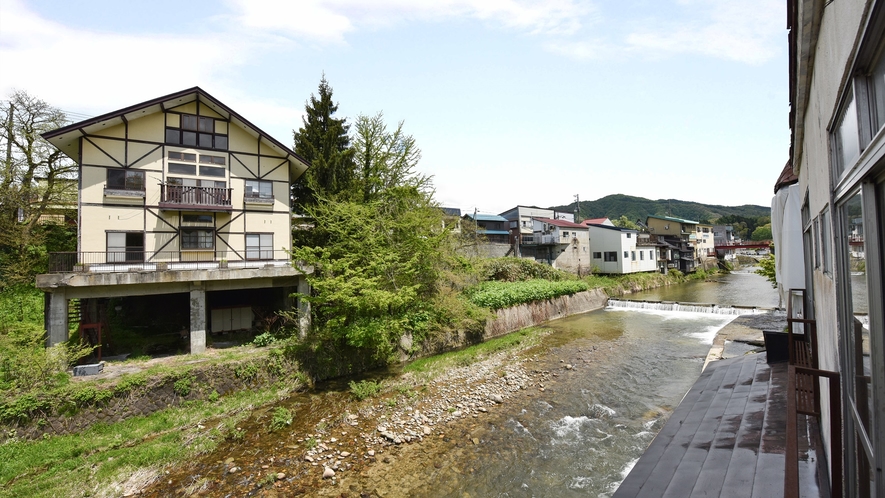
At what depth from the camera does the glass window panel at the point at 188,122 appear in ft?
53.0

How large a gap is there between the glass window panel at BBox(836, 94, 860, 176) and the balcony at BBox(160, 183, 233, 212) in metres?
18.3

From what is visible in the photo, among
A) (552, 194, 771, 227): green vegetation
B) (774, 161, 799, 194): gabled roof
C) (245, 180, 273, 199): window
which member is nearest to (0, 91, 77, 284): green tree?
(245, 180, 273, 199): window

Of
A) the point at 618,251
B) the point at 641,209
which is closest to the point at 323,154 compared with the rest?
the point at 618,251

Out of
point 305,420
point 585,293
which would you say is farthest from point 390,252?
point 585,293

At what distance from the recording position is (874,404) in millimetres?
1975

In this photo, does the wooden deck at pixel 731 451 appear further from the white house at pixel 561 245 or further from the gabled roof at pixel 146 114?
the white house at pixel 561 245

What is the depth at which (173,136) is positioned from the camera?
629 inches

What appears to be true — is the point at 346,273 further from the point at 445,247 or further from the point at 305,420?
the point at 445,247

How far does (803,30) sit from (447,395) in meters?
11.5

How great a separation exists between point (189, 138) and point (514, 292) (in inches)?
710

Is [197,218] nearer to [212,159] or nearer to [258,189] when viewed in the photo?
[212,159]

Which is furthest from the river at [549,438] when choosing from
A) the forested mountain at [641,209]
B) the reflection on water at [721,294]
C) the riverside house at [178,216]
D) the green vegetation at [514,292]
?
the forested mountain at [641,209]

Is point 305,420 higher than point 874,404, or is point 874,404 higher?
point 874,404

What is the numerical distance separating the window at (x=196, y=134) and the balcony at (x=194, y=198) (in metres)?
1.94
